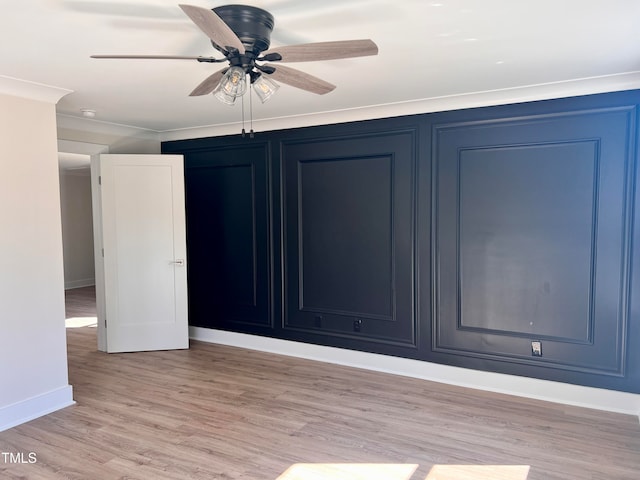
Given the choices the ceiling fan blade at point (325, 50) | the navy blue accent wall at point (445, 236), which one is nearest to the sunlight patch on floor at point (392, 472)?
the navy blue accent wall at point (445, 236)

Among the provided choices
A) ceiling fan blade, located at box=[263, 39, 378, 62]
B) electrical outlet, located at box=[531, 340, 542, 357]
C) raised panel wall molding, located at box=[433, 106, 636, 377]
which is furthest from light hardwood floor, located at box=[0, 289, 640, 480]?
ceiling fan blade, located at box=[263, 39, 378, 62]

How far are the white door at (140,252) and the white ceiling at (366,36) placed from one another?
1126 mm

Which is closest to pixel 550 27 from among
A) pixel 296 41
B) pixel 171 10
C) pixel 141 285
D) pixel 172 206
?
pixel 296 41

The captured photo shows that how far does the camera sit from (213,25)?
167 centimetres

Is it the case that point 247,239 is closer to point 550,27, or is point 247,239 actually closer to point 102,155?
point 102,155

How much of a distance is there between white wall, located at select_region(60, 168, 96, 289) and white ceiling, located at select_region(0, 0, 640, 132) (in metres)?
6.25

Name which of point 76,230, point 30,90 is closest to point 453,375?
point 30,90

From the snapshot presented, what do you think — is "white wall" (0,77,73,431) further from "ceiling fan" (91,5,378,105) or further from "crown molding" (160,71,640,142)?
"crown molding" (160,71,640,142)

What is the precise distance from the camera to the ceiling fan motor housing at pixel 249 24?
2000 millimetres

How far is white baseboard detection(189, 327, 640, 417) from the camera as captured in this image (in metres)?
3.41

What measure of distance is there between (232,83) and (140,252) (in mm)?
3289

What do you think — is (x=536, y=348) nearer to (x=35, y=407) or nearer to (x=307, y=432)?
(x=307, y=432)

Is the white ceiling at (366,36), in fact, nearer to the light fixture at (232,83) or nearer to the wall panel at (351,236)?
the light fixture at (232,83)

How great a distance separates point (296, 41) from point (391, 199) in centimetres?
198
